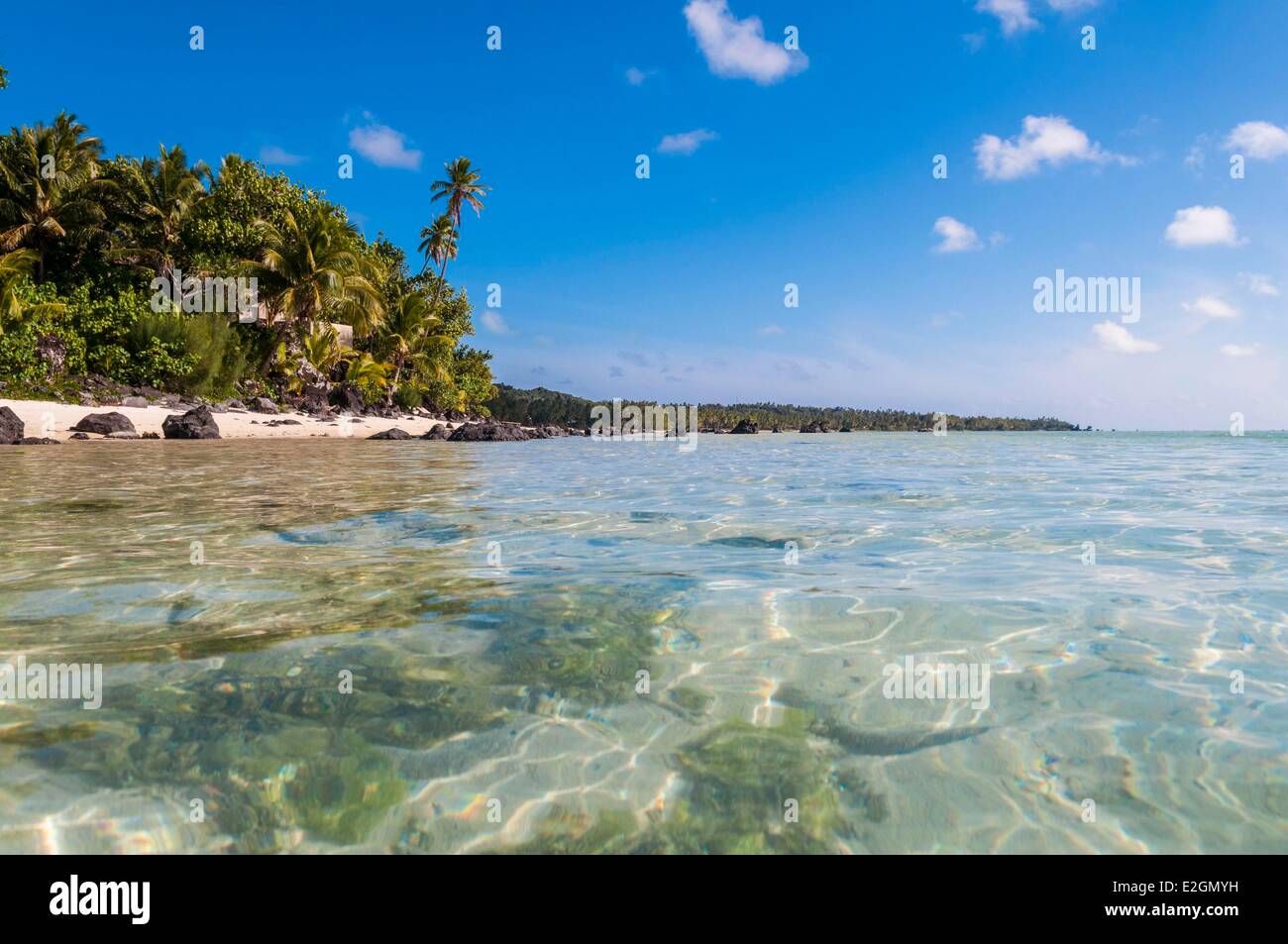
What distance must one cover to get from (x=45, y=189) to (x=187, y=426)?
14.5 meters

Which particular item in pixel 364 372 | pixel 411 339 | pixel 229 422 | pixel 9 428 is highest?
pixel 411 339

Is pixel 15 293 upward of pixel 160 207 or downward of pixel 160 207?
downward

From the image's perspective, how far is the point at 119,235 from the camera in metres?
31.0

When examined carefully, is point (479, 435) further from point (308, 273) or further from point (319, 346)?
point (308, 273)

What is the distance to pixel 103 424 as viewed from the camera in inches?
816

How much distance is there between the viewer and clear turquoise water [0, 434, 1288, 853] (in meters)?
2.01

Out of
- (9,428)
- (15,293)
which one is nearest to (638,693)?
(9,428)

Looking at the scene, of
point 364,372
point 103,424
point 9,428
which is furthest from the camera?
point 364,372

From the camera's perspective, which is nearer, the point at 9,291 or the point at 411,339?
the point at 9,291

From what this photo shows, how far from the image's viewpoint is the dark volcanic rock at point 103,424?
20469 mm

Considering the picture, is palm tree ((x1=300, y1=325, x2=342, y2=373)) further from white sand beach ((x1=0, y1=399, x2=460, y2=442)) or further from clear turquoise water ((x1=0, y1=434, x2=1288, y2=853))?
clear turquoise water ((x1=0, y1=434, x2=1288, y2=853))

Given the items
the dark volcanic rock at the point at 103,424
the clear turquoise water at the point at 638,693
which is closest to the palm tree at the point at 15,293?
the dark volcanic rock at the point at 103,424

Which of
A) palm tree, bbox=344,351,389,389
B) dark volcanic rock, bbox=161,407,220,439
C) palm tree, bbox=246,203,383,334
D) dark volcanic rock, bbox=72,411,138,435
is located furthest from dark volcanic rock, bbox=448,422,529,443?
dark volcanic rock, bbox=72,411,138,435

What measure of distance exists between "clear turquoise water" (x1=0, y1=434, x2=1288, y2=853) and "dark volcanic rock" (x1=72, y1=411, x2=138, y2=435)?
715 inches
